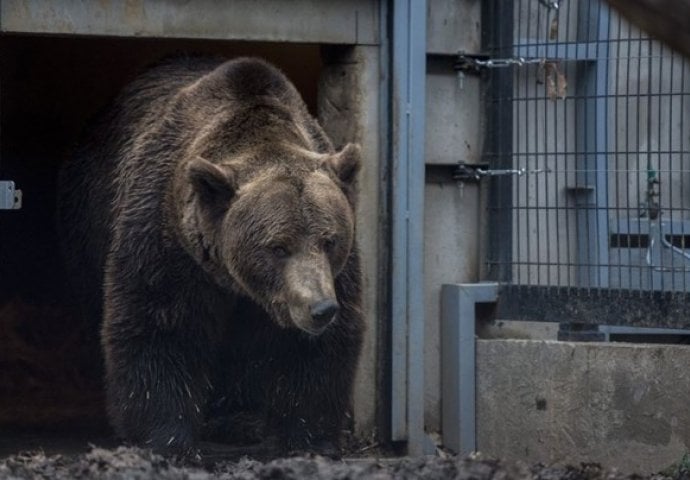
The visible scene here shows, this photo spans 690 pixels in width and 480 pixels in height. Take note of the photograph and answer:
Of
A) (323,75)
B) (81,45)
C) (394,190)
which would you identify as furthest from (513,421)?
(81,45)

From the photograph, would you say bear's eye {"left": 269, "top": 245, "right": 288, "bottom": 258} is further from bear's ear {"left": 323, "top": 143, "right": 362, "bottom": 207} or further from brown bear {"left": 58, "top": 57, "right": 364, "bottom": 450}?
bear's ear {"left": 323, "top": 143, "right": 362, "bottom": 207}

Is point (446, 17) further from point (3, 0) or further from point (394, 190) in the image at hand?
point (3, 0)

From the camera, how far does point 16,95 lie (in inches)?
371

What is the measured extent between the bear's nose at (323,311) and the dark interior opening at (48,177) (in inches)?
117

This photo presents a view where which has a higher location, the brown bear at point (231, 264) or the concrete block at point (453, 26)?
the concrete block at point (453, 26)

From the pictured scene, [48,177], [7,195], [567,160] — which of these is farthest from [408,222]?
[48,177]

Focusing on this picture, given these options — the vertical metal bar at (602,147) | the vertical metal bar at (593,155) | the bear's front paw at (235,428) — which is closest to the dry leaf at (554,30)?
the vertical metal bar at (593,155)

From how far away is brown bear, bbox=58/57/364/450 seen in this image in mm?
6305

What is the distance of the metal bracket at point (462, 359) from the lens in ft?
24.2

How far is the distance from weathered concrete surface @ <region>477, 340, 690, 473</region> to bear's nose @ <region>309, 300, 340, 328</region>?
57.5 inches

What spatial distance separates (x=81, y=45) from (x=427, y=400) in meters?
3.46

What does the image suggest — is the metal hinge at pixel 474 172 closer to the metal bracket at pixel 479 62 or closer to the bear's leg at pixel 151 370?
the metal bracket at pixel 479 62

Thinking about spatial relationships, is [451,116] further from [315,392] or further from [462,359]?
[315,392]

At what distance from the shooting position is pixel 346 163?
6578 millimetres
